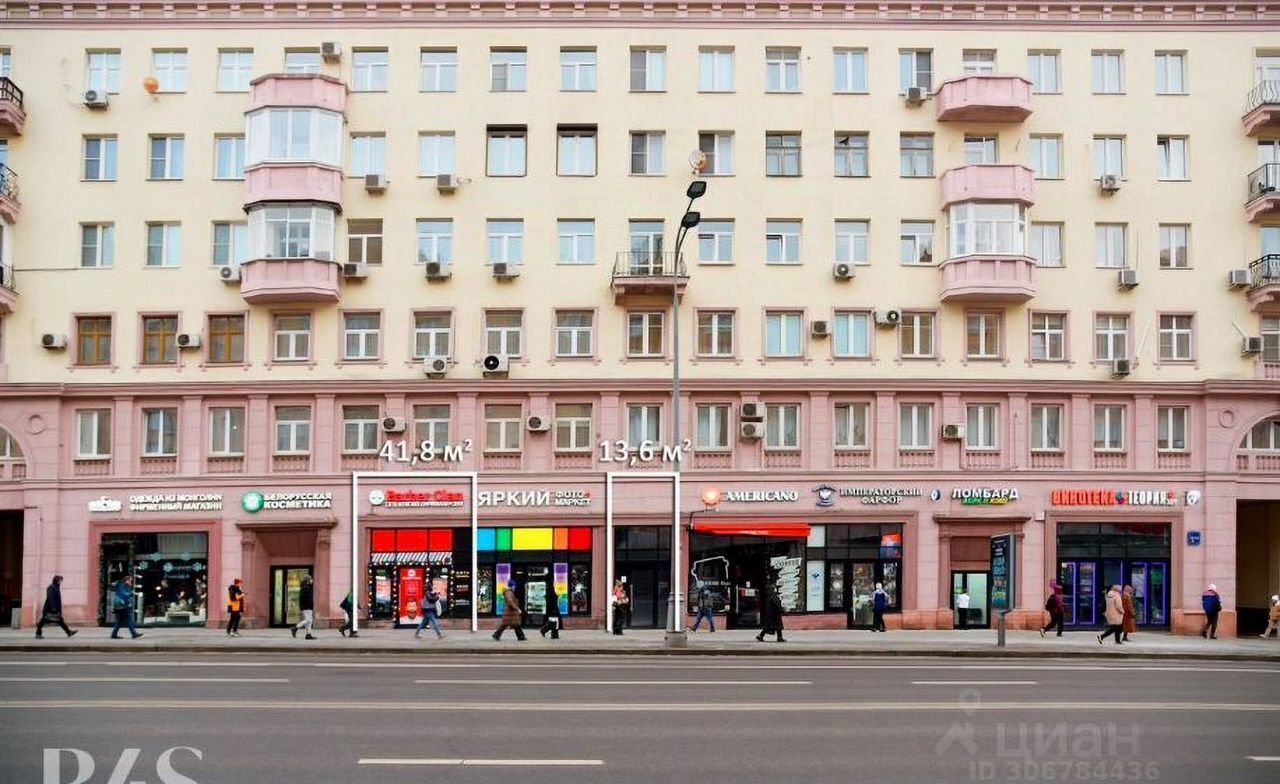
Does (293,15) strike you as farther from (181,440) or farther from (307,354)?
(181,440)

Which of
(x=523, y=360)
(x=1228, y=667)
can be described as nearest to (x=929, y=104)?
(x=523, y=360)

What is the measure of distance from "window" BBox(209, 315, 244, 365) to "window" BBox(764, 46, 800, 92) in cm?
1667

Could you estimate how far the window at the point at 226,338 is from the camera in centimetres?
3497

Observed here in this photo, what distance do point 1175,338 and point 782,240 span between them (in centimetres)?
1165

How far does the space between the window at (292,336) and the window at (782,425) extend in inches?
517

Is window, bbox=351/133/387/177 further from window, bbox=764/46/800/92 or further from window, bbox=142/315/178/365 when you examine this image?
window, bbox=764/46/800/92

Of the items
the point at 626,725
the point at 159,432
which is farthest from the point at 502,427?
the point at 626,725

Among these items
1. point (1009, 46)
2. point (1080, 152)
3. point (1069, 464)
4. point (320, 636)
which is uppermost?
point (1009, 46)

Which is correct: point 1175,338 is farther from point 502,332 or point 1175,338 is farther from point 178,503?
point 178,503

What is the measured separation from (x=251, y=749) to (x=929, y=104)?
28.6 m

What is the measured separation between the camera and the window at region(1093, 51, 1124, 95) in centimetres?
3619

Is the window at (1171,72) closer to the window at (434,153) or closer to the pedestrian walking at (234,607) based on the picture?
the window at (434,153)

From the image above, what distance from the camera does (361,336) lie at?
35094 millimetres

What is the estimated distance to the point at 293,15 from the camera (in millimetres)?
35656
